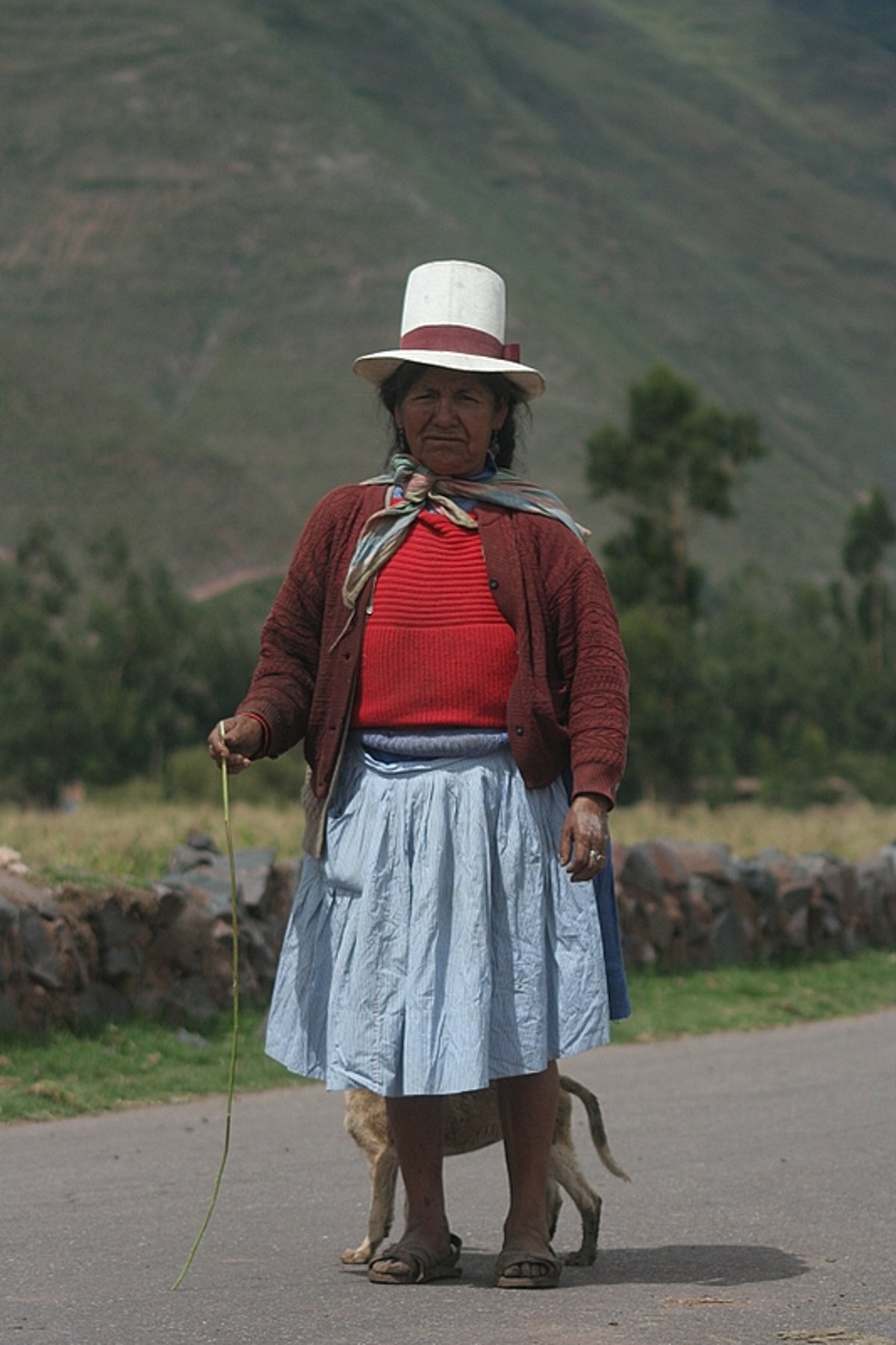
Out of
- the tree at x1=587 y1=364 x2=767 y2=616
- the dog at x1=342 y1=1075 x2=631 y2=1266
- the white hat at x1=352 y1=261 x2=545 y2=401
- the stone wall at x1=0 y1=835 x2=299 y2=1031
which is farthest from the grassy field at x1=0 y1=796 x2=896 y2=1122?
the tree at x1=587 y1=364 x2=767 y2=616

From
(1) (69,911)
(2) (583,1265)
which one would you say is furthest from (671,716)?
(2) (583,1265)

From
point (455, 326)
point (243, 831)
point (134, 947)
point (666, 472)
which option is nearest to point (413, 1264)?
point (455, 326)

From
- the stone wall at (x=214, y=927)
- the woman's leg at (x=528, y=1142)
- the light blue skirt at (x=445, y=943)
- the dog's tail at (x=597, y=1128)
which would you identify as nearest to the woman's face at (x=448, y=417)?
the light blue skirt at (x=445, y=943)

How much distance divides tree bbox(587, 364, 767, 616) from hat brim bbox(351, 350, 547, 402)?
32.0 meters

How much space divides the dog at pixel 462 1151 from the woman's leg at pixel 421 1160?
0.23 m

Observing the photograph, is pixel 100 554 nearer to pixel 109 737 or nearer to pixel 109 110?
pixel 109 737

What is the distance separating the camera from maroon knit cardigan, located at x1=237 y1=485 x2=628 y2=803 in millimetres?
5434

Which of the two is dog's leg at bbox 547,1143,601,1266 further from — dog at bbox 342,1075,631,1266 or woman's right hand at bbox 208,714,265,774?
woman's right hand at bbox 208,714,265,774

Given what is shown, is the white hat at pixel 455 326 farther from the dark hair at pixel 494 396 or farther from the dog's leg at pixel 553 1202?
the dog's leg at pixel 553 1202

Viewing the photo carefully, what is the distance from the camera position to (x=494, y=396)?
580cm

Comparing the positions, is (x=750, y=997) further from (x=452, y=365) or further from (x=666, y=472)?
(x=666, y=472)

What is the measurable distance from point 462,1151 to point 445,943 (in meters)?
0.82

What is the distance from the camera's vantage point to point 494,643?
5500 mm

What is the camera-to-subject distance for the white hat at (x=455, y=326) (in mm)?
5676
